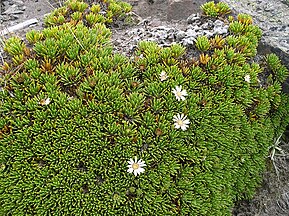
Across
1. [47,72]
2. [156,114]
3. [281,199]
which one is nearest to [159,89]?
[156,114]

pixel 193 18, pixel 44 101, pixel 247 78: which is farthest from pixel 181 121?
pixel 193 18

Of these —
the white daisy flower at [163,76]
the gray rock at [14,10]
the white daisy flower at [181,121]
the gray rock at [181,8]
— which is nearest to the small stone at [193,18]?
the gray rock at [181,8]

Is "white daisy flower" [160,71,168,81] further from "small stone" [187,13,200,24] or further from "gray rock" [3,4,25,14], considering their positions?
"gray rock" [3,4,25,14]

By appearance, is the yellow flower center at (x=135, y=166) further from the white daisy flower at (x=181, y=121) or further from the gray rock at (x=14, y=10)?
the gray rock at (x=14, y=10)

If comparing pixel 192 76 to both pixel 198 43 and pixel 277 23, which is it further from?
pixel 277 23

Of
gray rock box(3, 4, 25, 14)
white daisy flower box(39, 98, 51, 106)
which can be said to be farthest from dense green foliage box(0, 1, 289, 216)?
gray rock box(3, 4, 25, 14)

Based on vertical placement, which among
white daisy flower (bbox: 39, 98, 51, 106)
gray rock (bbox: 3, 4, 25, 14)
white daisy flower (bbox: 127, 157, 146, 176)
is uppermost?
white daisy flower (bbox: 39, 98, 51, 106)
